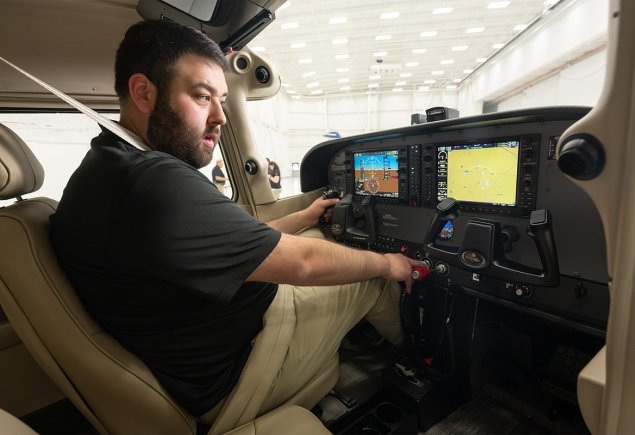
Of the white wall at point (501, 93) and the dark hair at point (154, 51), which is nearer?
the dark hair at point (154, 51)

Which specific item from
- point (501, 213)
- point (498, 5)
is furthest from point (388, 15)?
point (501, 213)

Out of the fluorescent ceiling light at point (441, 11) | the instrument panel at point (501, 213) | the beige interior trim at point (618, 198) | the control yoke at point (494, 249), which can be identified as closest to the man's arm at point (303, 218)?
the instrument panel at point (501, 213)

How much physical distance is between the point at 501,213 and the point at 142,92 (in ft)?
4.58

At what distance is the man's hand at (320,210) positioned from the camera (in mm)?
1925

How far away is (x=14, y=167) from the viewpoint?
958mm

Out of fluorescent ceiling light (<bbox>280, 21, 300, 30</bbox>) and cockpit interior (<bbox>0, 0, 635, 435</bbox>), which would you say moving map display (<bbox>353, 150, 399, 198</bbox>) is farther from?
fluorescent ceiling light (<bbox>280, 21, 300, 30</bbox>)

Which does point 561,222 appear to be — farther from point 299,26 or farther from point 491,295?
point 299,26

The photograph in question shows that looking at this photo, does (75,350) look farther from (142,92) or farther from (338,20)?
(338,20)

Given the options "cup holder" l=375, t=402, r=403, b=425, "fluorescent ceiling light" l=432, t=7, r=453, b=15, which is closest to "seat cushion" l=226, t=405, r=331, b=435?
"cup holder" l=375, t=402, r=403, b=425

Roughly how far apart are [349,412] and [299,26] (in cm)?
822

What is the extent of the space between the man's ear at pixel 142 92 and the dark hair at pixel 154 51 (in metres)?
0.02

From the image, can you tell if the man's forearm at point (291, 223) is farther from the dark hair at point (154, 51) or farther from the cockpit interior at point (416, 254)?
the dark hair at point (154, 51)

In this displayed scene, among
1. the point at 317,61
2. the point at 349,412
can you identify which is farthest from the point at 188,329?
the point at 317,61

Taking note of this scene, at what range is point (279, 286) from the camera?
1.18 metres
